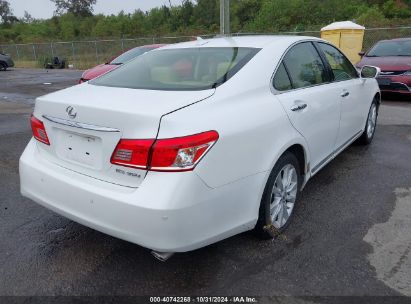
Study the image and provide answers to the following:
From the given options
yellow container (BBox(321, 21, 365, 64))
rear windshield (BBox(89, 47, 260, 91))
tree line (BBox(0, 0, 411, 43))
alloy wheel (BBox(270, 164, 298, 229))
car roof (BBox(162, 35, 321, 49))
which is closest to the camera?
rear windshield (BBox(89, 47, 260, 91))

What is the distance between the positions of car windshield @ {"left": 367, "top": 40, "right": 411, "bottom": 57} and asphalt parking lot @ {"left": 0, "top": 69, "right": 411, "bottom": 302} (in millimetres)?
6649

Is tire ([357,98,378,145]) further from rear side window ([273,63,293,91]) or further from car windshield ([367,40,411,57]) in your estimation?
car windshield ([367,40,411,57])

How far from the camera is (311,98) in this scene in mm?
3305

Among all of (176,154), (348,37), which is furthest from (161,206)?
(348,37)

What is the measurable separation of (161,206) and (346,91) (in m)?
2.79

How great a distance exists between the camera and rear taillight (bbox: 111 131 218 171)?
7.07ft

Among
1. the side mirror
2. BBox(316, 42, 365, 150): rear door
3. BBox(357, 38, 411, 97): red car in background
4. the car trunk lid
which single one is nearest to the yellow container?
BBox(357, 38, 411, 97): red car in background

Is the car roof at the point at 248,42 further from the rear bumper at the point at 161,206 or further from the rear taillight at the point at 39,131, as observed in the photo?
the rear taillight at the point at 39,131

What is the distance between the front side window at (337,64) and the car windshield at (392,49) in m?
5.74

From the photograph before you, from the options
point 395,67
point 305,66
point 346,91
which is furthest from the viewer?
point 395,67

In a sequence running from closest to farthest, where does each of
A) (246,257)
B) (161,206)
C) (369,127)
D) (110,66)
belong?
(161,206)
(246,257)
(369,127)
(110,66)

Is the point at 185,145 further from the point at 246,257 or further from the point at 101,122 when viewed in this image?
the point at 246,257

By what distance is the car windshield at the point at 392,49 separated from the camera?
30.9ft

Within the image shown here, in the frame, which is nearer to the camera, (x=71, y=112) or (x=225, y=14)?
(x=71, y=112)
